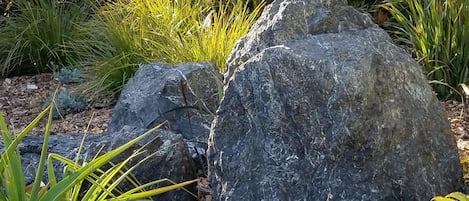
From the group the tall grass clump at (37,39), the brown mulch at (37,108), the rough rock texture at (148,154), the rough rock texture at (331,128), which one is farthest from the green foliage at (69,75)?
the rough rock texture at (331,128)

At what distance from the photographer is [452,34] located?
18.5ft

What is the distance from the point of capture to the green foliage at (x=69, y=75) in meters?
7.07

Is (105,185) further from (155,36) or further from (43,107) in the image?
(43,107)

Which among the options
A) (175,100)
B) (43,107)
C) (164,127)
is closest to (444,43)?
(175,100)

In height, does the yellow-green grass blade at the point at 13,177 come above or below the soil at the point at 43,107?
above

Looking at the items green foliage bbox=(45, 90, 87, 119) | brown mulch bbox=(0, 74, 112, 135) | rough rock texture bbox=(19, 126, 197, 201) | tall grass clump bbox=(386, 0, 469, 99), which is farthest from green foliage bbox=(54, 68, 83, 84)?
rough rock texture bbox=(19, 126, 197, 201)

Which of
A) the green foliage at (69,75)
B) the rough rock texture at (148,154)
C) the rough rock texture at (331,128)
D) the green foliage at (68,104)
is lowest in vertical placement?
the green foliage at (69,75)

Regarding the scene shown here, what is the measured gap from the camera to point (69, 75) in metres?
7.20

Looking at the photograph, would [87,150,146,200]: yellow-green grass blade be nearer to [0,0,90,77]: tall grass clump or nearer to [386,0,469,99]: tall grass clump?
[386,0,469,99]: tall grass clump

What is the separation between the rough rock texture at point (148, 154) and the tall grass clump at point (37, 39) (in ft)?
13.0

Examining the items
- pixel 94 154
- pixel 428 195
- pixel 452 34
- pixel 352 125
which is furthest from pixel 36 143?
pixel 452 34

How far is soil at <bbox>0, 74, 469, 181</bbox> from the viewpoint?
4.96 metres

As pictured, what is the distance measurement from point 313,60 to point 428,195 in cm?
69

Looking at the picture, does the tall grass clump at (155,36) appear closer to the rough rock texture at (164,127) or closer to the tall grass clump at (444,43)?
the rough rock texture at (164,127)
